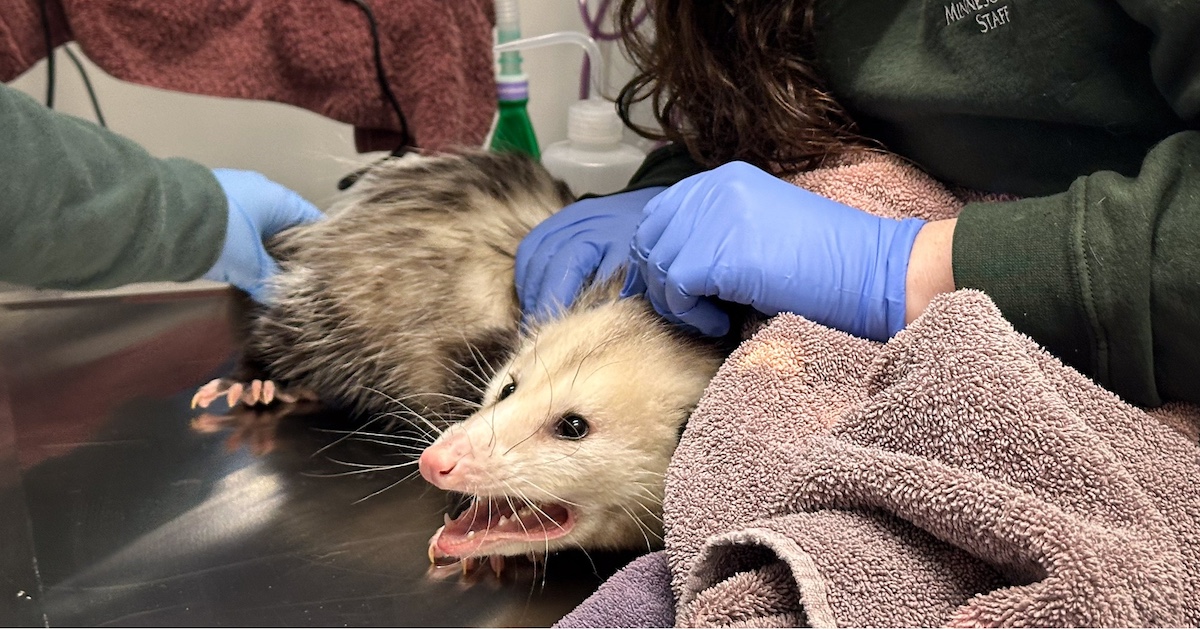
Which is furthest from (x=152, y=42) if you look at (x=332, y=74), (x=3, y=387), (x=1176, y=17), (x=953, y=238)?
(x=1176, y=17)

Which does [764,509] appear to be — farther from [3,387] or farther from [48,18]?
[48,18]

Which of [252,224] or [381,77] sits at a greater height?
[381,77]

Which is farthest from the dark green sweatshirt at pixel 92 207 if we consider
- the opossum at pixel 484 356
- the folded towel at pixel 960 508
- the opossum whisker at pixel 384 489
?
the folded towel at pixel 960 508

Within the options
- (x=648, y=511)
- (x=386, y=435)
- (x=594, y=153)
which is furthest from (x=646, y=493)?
(x=594, y=153)

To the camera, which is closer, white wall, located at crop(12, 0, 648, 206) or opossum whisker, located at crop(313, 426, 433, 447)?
opossum whisker, located at crop(313, 426, 433, 447)

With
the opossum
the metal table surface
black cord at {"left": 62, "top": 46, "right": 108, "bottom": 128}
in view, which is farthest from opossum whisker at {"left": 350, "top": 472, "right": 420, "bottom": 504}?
black cord at {"left": 62, "top": 46, "right": 108, "bottom": 128}

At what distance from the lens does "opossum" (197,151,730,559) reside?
0.92 m

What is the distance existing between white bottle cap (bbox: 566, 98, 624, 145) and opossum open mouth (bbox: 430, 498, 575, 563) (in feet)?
3.35

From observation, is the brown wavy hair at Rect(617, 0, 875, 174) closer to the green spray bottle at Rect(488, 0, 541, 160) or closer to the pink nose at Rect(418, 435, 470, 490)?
the pink nose at Rect(418, 435, 470, 490)

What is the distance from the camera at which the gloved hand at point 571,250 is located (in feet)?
3.60

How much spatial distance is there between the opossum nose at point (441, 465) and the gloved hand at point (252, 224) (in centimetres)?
60

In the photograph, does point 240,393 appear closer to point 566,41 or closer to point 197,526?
point 197,526

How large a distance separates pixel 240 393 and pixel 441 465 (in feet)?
1.65

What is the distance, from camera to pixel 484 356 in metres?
1.14
